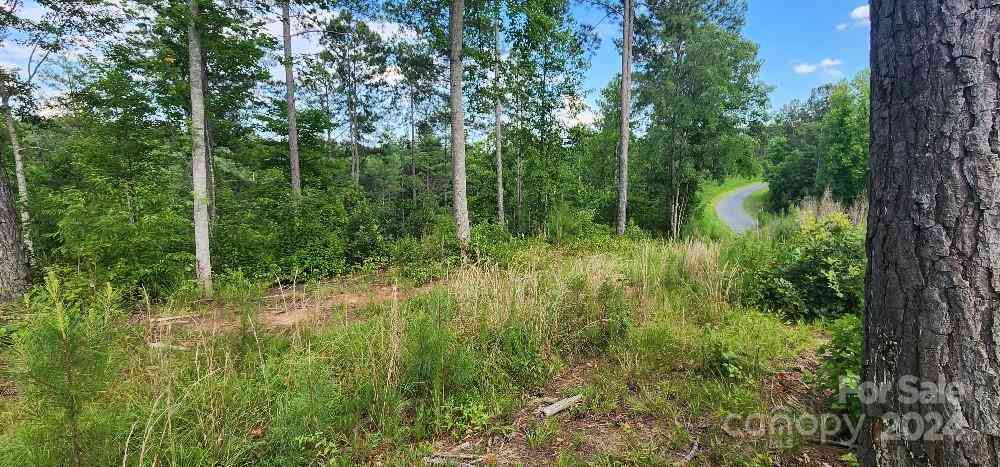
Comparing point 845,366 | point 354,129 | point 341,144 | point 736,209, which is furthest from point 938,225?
point 736,209

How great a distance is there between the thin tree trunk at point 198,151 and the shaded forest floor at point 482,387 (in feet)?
9.79

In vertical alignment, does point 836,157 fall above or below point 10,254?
above

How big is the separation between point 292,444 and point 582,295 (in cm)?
285

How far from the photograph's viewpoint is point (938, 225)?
1.13m

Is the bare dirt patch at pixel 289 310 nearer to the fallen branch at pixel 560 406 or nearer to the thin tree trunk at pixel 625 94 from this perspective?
the fallen branch at pixel 560 406

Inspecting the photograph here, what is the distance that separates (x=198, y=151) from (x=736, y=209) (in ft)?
104

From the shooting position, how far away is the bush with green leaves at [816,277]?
3945mm

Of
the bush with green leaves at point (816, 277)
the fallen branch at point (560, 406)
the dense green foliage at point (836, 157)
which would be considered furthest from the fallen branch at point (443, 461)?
the dense green foliage at point (836, 157)

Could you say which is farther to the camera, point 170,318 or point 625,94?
point 625,94

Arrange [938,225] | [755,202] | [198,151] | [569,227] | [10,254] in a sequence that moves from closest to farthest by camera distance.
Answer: [938,225], [10,254], [198,151], [569,227], [755,202]

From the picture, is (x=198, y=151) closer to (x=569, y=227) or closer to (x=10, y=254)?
(x=10, y=254)

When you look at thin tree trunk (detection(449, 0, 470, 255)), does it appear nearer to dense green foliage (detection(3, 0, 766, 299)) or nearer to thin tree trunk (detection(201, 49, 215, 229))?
dense green foliage (detection(3, 0, 766, 299))

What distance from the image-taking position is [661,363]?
301 centimetres

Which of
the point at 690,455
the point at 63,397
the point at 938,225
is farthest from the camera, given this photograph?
the point at 690,455
